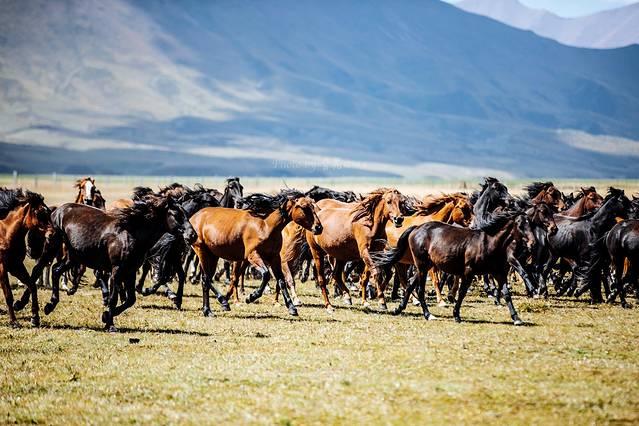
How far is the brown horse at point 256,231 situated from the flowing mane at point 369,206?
57.4 inches

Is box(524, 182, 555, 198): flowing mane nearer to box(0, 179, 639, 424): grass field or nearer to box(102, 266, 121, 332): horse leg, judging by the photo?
box(0, 179, 639, 424): grass field

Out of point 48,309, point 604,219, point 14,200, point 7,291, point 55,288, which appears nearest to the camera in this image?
point 7,291

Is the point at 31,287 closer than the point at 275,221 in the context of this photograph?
Yes

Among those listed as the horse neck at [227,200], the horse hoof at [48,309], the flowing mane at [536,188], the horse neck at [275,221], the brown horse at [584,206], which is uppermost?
the flowing mane at [536,188]

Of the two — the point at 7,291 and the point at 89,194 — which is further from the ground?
the point at 89,194

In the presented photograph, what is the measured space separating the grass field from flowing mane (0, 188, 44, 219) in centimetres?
181

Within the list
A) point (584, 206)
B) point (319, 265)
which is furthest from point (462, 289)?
point (584, 206)

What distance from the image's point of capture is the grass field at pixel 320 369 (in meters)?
10.0

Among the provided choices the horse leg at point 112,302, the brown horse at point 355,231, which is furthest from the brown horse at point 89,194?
the horse leg at point 112,302

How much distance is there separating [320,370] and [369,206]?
24.2 ft

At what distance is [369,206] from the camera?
18984 mm

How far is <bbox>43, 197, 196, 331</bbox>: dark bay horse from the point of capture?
15.5 metres

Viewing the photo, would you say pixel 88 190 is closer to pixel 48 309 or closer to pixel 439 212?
pixel 48 309

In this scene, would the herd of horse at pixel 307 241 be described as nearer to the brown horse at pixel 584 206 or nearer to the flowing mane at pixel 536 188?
the brown horse at pixel 584 206
